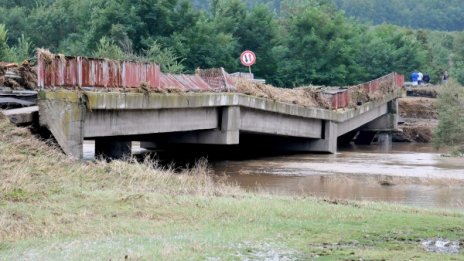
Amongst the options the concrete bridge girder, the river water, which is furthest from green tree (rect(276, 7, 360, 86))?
the river water

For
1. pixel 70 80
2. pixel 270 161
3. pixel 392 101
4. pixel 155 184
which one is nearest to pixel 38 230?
pixel 155 184

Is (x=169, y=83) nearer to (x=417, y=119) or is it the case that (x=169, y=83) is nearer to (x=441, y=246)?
(x=441, y=246)

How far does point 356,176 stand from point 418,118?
3496 centimetres

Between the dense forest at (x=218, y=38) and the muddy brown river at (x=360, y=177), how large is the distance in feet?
60.4

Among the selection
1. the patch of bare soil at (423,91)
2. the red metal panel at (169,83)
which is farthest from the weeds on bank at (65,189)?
the patch of bare soil at (423,91)

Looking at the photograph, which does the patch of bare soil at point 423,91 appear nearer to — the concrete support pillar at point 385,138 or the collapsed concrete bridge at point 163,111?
the concrete support pillar at point 385,138

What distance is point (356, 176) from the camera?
29.8m

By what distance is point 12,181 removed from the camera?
16.5 m

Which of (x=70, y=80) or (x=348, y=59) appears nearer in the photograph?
(x=70, y=80)

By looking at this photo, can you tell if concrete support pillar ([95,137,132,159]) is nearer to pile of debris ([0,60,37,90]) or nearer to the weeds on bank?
pile of debris ([0,60,37,90])

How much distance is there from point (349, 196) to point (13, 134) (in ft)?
29.5

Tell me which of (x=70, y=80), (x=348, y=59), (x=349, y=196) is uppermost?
(x=348, y=59)

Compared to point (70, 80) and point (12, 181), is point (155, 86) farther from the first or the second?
point (12, 181)

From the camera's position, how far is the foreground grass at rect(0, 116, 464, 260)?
11992 mm
